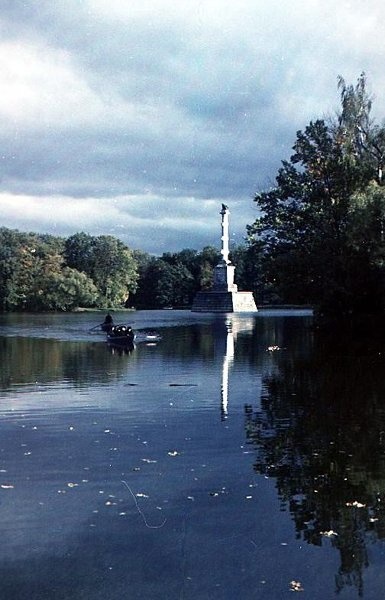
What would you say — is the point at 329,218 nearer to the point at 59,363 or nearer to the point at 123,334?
the point at 123,334

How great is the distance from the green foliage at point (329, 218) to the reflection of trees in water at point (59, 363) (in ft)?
57.2

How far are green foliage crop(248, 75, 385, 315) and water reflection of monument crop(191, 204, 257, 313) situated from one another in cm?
3911

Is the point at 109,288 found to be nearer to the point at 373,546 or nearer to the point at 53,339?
the point at 53,339

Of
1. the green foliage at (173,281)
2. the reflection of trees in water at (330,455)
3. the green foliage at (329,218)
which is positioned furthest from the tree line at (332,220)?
the green foliage at (173,281)

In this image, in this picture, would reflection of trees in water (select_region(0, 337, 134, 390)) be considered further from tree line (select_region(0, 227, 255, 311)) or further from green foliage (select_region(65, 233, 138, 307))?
green foliage (select_region(65, 233, 138, 307))

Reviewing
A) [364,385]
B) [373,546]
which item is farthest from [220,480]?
[364,385]

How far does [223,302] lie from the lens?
9869 centimetres

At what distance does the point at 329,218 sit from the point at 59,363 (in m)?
29.9

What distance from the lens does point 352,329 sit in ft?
155

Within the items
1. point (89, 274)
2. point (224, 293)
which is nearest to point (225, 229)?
point (224, 293)

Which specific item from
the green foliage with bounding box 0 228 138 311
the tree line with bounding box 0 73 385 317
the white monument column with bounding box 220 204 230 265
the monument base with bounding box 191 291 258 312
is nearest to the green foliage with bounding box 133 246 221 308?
the green foliage with bounding box 0 228 138 311

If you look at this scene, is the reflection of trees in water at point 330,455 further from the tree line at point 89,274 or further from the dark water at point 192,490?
the tree line at point 89,274

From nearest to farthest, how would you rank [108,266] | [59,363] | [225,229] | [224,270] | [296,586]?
[296,586]
[59,363]
[224,270]
[225,229]
[108,266]

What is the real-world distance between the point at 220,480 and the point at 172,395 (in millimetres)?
8453
